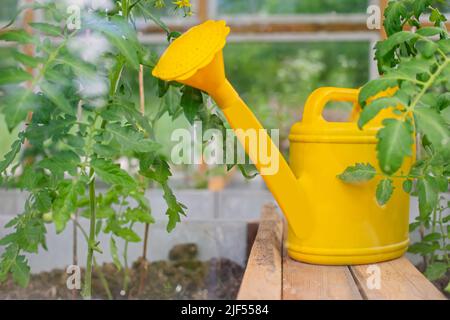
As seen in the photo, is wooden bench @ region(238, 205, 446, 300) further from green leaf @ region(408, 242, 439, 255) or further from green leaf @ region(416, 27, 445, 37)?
green leaf @ region(416, 27, 445, 37)

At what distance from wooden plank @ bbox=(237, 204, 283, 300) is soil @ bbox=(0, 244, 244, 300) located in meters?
0.20

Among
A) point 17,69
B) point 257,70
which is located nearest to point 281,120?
point 257,70

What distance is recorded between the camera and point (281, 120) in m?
2.46

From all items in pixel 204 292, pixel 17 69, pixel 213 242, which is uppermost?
pixel 17 69

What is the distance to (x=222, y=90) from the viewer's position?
3.09 feet

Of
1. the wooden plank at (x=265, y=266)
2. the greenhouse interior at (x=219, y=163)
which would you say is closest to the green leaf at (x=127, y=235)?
the greenhouse interior at (x=219, y=163)

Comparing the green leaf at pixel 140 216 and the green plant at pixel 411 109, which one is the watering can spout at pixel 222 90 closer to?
the green plant at pixel 411 109

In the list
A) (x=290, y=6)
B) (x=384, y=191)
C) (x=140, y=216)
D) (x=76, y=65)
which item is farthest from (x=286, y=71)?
(x=76, y=65)

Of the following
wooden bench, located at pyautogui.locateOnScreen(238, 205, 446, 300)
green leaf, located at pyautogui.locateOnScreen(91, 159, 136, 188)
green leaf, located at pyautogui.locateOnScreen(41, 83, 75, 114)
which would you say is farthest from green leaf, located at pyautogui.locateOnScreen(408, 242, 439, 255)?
green leaf, located at pyautogui.locateOnScreen(41, 83, 75, 114)

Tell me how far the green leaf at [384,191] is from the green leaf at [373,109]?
19cm

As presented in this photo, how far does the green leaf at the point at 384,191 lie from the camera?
889 mm
